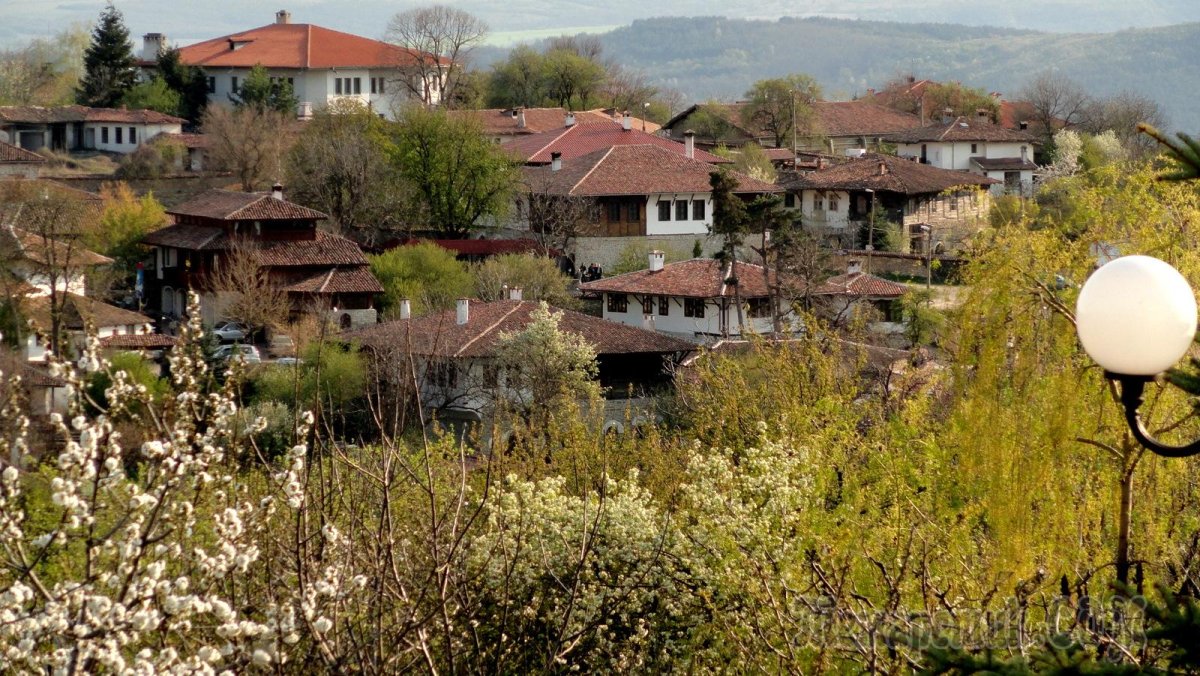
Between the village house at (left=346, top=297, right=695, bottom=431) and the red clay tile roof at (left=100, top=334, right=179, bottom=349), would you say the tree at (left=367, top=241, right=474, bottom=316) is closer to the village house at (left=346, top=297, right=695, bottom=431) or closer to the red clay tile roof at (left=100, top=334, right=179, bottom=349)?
the village house at (left=346, top=297, right=695, bottom=431)

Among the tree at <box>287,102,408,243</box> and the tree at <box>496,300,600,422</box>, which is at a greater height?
→ the tree at <box>287,102,408,243</box>

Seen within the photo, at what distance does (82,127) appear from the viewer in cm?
6519

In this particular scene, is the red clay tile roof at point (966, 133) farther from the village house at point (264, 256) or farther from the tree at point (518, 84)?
the village house at point (264, 256)

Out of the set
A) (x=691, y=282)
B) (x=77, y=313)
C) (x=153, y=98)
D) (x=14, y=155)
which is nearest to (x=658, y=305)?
(x=691, y=282)

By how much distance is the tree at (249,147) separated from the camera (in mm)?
56031

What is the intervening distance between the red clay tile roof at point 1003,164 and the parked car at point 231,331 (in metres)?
32.4

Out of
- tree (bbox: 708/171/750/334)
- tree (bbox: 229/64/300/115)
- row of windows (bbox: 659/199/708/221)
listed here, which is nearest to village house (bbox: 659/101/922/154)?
row of windows (bbox: 659/199/708/221)

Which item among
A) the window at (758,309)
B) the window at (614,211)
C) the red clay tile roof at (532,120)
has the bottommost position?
the window at (758,309)

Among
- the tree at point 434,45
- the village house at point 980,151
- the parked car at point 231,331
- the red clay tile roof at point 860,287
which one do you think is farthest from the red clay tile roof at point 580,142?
the parked car at point 231,331

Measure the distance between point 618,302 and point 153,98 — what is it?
33.9 metres

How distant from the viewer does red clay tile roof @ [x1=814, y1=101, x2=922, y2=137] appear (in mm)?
70688

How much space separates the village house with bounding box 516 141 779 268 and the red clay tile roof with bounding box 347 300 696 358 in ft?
36.8

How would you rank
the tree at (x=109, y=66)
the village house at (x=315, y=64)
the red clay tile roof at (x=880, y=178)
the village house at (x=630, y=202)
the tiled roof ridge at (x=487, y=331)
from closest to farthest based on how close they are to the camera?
1. the tiled roof ridge at (x=487, y=331)
2. the village house at (x=630, y=202)
3. the red clay tile roof at (x=880, y=178)
4. the tree at (x=109, y=66)
5. the village house at (x=315, y=64)

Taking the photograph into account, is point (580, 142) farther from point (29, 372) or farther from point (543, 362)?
point (29, 372)
